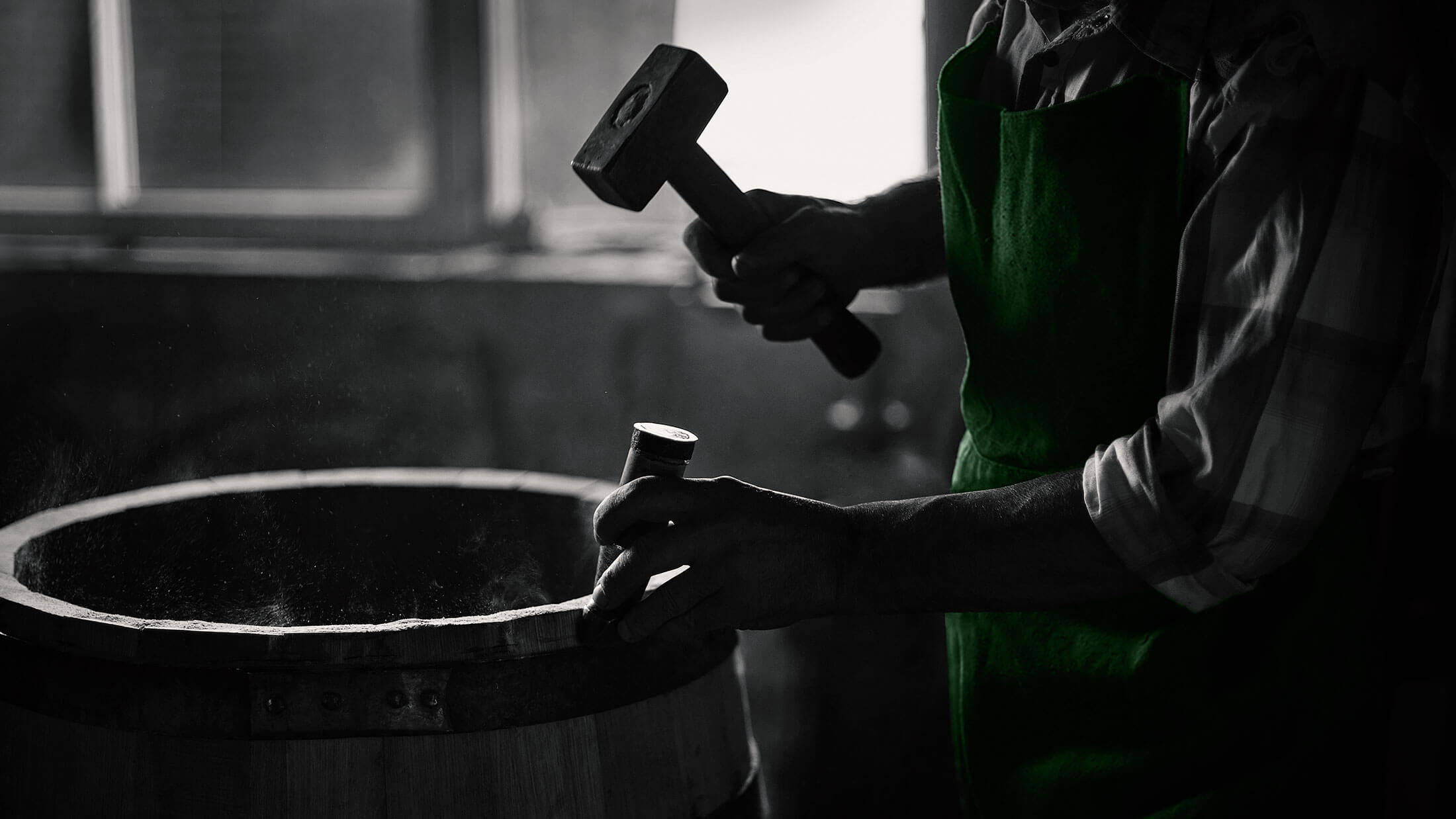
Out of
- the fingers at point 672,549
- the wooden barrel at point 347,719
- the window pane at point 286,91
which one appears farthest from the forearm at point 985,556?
the window pane at point 286,91

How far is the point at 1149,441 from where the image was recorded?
887mm

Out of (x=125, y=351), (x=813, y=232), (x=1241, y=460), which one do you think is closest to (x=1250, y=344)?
(x=1241, y=460)

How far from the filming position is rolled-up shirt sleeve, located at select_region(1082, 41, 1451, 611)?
32.6 inches

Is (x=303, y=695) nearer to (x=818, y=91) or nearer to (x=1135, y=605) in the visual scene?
(x=1135, y=605)

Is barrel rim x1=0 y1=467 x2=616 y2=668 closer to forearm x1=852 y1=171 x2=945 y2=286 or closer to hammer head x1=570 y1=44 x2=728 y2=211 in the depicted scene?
hammer head x1=570 y1=44 x2=728 y2=211

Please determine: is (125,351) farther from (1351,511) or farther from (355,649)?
(1351,511)

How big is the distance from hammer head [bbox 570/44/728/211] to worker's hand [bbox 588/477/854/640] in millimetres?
445

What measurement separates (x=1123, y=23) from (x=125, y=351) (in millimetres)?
3762

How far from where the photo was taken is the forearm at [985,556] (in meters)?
0.91

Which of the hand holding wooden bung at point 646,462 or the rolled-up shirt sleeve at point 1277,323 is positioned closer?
the rolled-up shirt sleeve at point 1277,323

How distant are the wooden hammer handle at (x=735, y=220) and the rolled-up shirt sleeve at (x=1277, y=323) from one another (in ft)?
1.99

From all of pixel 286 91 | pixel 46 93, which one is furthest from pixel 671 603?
pixel 46 93

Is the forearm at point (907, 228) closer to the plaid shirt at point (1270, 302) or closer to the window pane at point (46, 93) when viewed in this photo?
the plaid shirt at point (1270, 302)

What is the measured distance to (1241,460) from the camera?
850 mm
